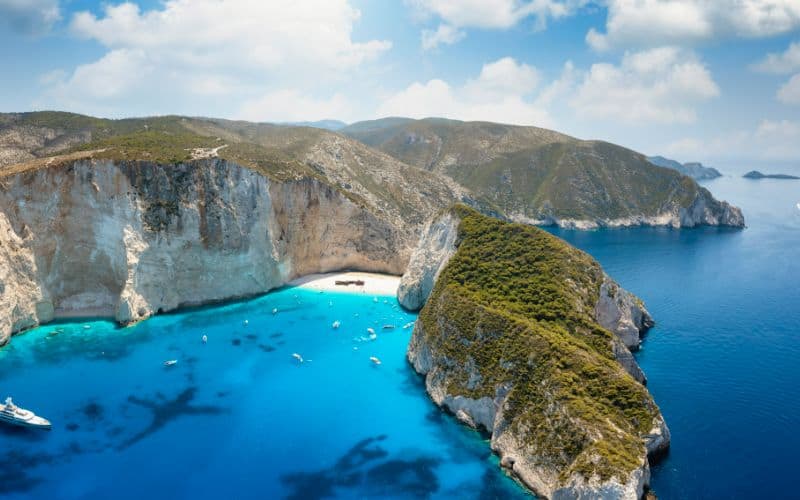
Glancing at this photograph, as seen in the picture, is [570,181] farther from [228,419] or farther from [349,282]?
[228,419]

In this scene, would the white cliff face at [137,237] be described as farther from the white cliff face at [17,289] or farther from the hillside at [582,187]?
the hillside at [582,187]

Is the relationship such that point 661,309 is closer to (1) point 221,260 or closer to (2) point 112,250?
(1) point 221,260

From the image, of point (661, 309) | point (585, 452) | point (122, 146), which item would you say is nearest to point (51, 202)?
point (122, 146)

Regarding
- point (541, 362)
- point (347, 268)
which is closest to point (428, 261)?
point (347, 268)

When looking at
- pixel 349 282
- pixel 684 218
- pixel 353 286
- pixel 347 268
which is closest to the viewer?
pixel 353 286

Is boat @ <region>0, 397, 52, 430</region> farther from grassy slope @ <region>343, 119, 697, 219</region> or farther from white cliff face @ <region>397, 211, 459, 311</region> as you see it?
grassy slope @ <region>343, 119, 697, 219</region>

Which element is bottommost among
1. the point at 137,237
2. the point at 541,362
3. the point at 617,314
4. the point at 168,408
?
the point at 168,408
